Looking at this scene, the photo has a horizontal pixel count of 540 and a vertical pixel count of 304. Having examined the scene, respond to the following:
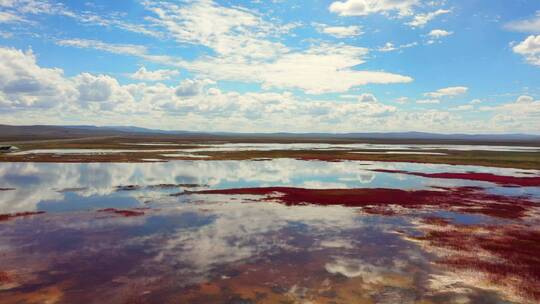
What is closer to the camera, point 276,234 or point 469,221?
point 276,234

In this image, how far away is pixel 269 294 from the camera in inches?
550

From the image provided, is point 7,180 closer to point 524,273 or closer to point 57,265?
point 57,265

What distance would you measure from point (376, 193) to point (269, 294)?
2454 cm

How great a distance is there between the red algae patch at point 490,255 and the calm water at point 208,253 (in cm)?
72

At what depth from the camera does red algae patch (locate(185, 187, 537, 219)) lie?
98.0 feet

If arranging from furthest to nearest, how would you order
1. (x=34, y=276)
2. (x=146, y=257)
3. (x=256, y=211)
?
(x=256, y=211) < (x=146, y=257) < (x=34, y=276)

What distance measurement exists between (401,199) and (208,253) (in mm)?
20912

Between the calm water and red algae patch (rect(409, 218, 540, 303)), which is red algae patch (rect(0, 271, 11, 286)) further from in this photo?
red algae patch (rect(409, 218, 540, 303))

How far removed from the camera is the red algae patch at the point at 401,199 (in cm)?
2988

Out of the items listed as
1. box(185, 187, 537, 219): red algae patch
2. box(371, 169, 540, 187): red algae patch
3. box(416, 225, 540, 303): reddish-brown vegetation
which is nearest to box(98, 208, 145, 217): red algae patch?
box(185, 187, 537, 219): red algae patch

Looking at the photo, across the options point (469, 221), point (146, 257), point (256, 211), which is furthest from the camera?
point (256, 211)

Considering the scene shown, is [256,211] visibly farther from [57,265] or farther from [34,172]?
[34,172]

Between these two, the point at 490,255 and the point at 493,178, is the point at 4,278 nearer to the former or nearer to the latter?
the point at 490,255

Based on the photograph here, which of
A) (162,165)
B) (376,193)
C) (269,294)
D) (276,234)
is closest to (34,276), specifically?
(269,294)
